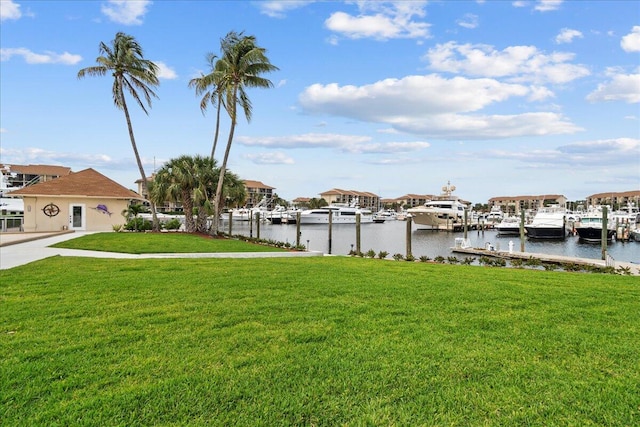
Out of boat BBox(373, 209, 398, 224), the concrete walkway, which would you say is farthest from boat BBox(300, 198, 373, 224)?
the concrete walkway

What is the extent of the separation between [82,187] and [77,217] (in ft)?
6.22

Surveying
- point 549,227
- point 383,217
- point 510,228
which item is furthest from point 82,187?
point 383,217

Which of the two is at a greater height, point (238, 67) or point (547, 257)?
point (238, 67)

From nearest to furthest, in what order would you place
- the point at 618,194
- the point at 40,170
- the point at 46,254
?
the point at 46,254, the point at 40,170, the point at 618,194

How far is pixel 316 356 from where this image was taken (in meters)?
3.87

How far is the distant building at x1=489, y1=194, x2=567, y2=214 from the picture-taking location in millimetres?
138875

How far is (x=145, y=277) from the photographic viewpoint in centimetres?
820

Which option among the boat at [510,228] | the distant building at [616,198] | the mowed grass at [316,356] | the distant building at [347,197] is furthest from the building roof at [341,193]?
the mowed grass at [316,356]

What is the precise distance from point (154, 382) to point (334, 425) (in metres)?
1.54

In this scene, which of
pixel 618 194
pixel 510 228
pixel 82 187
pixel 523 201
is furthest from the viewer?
pixel 523 201

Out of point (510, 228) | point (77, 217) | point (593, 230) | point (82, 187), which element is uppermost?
point (82, 187)

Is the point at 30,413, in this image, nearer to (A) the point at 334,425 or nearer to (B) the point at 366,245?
(A) the point at 334,425

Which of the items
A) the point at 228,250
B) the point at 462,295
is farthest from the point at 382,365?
the point at 228,250

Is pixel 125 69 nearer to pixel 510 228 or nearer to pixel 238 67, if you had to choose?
pixel 238 67
